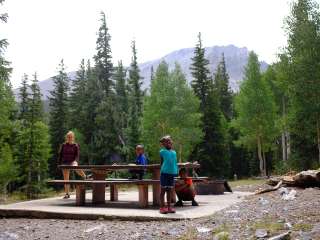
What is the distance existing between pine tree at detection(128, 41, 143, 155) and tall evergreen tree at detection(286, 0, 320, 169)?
18.9 meters

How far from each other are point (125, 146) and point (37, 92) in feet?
34.4

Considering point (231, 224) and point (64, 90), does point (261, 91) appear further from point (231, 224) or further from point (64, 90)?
point (231, 224)

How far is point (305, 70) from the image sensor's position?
27.6 meters

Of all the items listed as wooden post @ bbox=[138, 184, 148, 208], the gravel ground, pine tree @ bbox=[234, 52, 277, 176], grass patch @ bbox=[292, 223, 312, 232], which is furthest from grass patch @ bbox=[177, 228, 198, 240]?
pine tree @ bbox=[234, 52, 277, 176]

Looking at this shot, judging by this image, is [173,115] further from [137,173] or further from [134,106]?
[137,173]

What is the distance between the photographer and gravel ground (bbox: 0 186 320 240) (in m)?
6.91

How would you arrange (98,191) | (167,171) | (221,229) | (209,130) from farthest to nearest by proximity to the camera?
(209,130), (98,191), (167,171), (221,229)

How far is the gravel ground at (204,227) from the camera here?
6.91 m

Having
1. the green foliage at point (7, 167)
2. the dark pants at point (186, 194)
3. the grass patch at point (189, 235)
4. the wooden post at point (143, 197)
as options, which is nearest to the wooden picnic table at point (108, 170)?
the wooden post at point (143, 197)

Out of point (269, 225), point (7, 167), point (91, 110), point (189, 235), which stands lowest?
point (189, 235)

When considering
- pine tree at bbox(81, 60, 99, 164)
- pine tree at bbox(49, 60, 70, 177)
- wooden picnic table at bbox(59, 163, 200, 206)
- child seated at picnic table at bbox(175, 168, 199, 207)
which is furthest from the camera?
pine tree at bbox(49, 60, 70, 177)

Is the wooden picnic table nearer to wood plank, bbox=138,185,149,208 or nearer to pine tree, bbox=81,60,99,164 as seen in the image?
wood plank, bbox=138,185,149,208

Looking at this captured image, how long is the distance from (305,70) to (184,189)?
19182 mm

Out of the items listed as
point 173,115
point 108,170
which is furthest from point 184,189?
point 173,115
